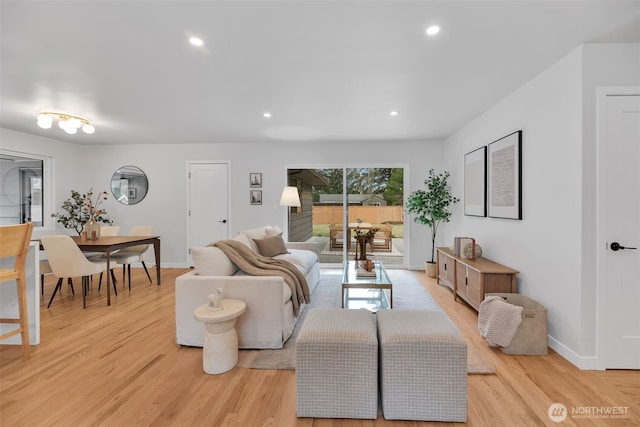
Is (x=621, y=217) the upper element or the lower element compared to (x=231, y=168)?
lower

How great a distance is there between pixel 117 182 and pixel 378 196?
5184 mm

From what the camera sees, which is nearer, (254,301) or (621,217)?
(621,217)

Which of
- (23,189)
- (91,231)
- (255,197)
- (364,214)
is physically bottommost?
(91,231)

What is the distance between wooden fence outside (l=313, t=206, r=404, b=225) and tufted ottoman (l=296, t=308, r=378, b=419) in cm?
422

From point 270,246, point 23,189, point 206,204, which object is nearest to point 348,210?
point 270,246

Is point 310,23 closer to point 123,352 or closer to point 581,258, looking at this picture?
point 581,258

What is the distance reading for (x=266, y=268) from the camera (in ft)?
10.4

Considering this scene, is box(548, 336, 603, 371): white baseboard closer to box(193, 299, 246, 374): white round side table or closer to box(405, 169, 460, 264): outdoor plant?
box(193, 299, 246, 374): white round side table

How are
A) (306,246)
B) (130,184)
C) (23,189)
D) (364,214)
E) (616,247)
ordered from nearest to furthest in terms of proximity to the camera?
(616,247), (306,246), (23,189), (364,214), (130,184)

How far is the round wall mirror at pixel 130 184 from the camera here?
6020mm

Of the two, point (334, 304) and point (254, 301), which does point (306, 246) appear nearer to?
point (334, 304)

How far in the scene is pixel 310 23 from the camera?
203cm

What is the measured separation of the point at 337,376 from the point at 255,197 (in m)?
4.58

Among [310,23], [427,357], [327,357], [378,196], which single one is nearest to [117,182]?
[378,196]
